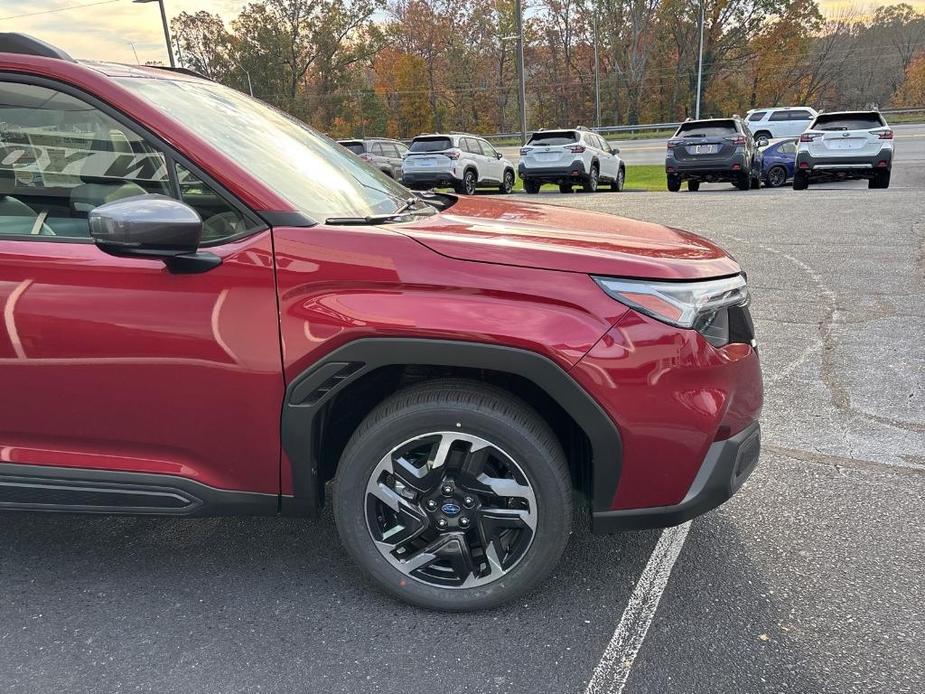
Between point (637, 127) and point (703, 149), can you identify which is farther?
point (637, 127)

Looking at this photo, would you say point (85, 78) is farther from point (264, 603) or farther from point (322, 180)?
point (264, 603)

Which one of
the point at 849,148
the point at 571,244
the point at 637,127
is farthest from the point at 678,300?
the point at 637,127

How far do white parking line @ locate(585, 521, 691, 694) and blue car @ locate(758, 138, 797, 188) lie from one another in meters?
16.4

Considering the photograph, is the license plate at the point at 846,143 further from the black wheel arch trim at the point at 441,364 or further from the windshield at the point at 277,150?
the black wheel arch trim at the point at 441,364

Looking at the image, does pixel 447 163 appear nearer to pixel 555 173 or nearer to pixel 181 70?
pixel 555 173

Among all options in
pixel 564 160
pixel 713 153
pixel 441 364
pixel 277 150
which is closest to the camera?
pixel 441 364

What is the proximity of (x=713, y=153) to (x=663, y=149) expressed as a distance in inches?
859

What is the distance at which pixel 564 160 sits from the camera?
59.2 feet

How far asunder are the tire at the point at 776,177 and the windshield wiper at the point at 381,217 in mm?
16572

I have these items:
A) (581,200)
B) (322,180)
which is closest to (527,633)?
(322,180)

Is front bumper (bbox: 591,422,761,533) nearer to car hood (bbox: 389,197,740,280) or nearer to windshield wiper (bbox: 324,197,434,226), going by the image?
car hood (bbox: 389,197,740,280)

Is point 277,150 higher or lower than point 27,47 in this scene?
lower

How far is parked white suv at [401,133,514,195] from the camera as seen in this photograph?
63.7 ft

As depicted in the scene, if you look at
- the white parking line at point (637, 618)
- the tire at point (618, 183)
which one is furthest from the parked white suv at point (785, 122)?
the white parking line at point (637, 618)
